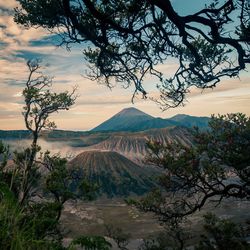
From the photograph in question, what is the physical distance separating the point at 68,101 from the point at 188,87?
1544cm

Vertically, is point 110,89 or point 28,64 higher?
point 28,64

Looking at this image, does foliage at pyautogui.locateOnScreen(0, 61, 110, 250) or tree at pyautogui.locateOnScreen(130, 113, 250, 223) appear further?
tree at pyautogui.locateOnScreen(130, 113, 250, 223)

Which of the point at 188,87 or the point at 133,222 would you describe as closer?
the point at 188,87

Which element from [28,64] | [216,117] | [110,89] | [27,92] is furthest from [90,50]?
[28,64]

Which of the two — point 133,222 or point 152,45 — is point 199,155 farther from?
point 133,222

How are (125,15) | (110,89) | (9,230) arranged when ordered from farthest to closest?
(110,89), (125,15), (9,230)

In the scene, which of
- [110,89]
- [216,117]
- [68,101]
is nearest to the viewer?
[110,89]

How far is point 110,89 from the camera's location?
11461mm

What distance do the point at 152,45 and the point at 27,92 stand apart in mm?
14073

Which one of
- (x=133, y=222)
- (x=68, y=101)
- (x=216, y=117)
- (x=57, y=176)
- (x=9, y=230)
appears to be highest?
(x=68, y=101)

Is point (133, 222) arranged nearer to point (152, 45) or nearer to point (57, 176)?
point (57, 176)

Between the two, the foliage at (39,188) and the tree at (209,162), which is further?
the tree at (209,162)

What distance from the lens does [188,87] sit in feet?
35.6

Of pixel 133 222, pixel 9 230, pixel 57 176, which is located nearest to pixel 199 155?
pixel 57 176
